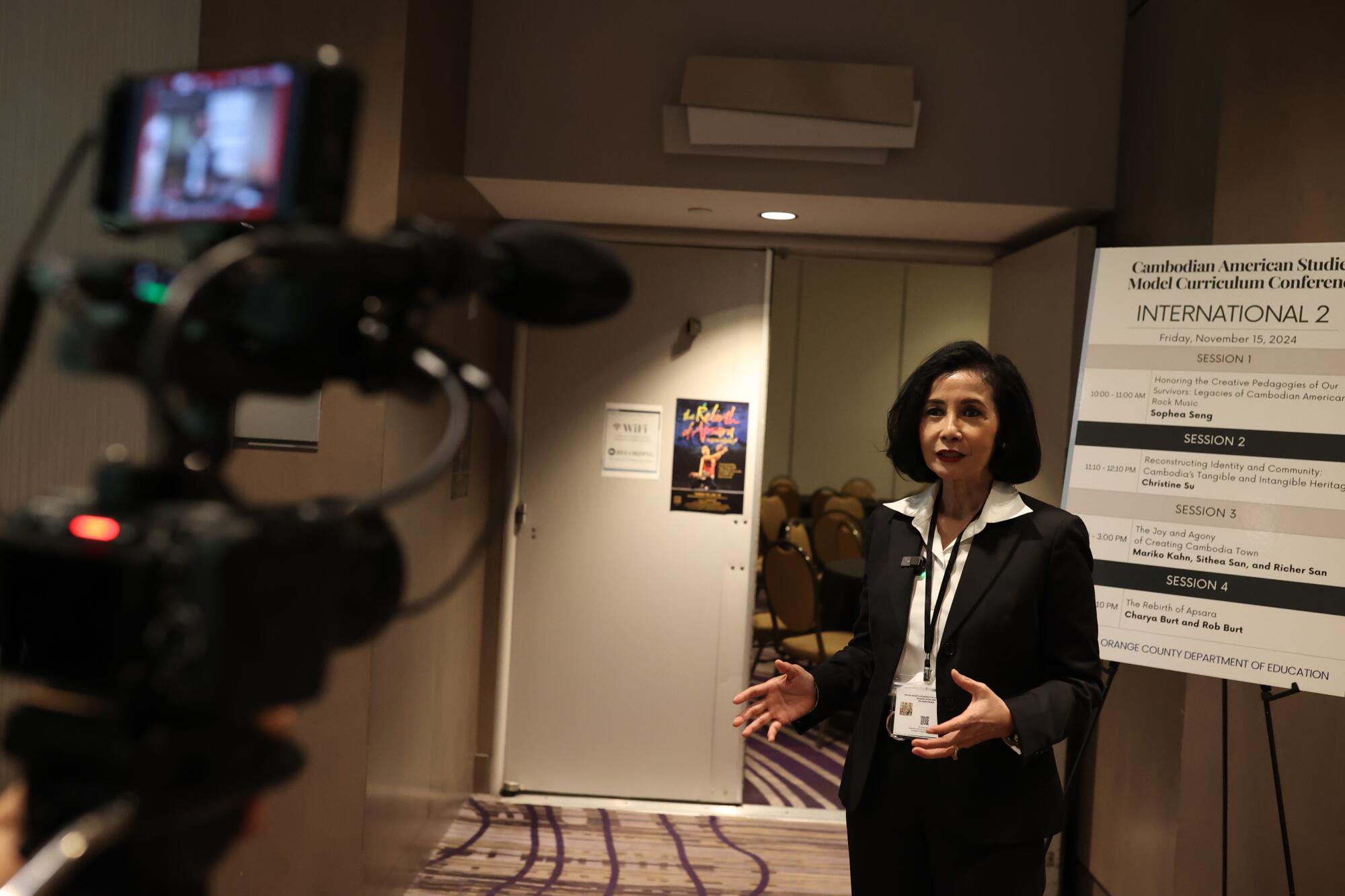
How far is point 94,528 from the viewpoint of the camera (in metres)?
0.52

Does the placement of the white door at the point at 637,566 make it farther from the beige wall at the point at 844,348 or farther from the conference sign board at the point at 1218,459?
the beige wall at the point at 844,348

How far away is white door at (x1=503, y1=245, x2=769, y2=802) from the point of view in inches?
157

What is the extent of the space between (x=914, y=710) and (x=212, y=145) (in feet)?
4.95

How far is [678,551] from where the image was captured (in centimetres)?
400

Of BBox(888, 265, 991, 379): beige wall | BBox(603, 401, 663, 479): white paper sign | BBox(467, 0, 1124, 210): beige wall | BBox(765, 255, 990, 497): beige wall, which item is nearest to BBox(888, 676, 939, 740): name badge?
BBox(467, 0, 1124, 210): beige wall

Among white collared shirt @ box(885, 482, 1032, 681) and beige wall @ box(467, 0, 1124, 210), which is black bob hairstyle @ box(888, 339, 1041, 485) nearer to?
white collared shirt @ box(885, 482, 1032, 681)

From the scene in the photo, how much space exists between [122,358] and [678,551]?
137 inches

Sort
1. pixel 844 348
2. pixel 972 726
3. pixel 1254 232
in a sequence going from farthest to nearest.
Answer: pixel 844 348 → pixel 1254 232 → pixel 972 726

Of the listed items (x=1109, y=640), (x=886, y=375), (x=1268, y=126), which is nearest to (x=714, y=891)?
(x=1109, y=640)

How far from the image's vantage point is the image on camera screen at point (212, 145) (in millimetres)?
619

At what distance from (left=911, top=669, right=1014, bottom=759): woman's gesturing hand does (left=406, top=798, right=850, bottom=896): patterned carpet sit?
1.91 meters

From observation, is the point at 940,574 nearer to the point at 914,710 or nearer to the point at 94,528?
the point at 914,710

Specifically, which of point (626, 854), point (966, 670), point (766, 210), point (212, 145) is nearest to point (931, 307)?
point (766, 210)

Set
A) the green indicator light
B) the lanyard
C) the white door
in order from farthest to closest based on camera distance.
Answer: the white door, the lanyard, the green indicator light
